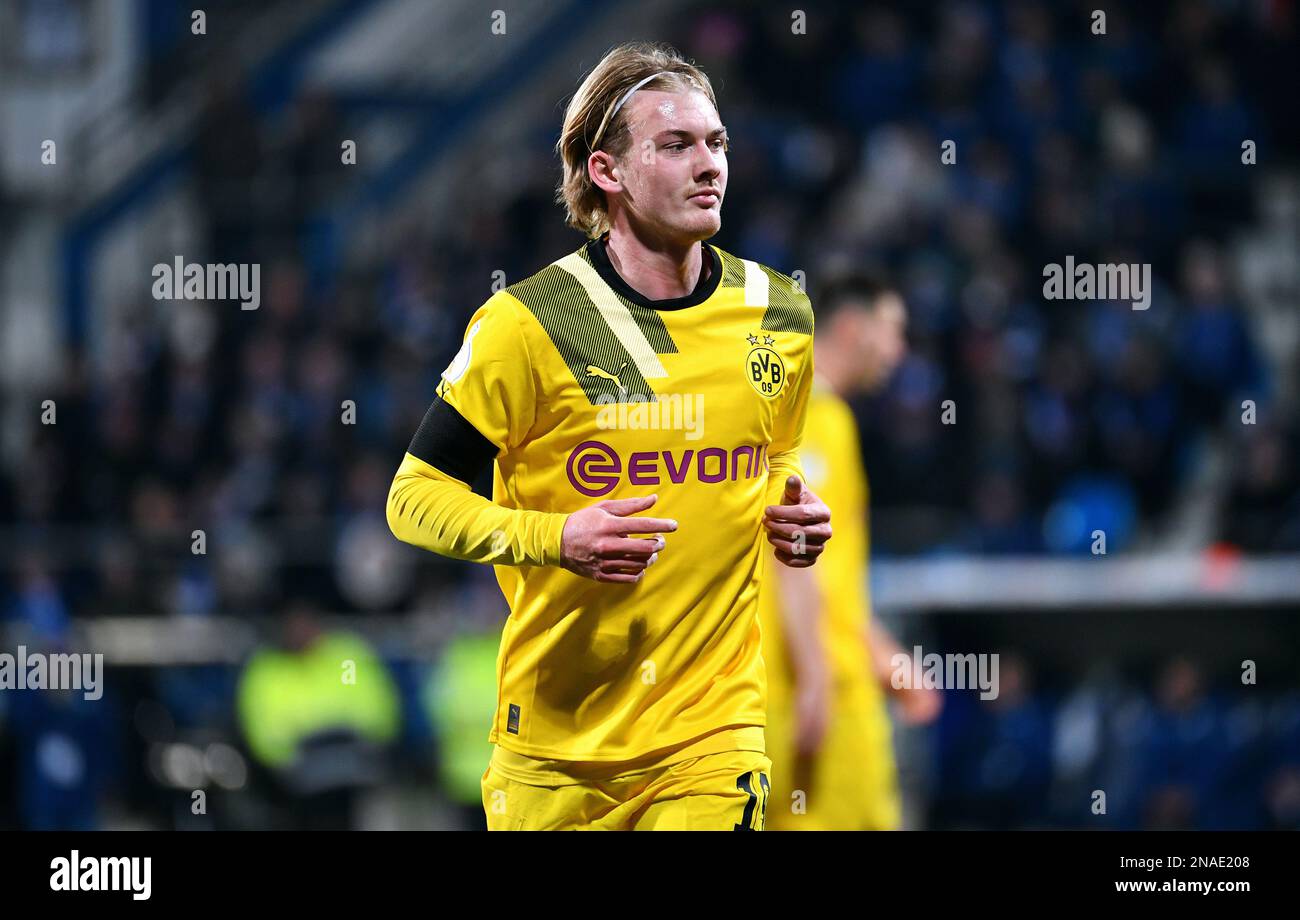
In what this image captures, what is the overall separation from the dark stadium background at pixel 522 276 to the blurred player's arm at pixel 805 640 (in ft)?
9.73

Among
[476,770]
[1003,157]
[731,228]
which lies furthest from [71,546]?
[1003,157]

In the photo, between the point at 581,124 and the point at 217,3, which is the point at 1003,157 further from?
the point at 581,124

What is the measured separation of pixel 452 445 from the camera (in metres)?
3.77

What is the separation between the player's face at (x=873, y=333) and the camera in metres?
6.22

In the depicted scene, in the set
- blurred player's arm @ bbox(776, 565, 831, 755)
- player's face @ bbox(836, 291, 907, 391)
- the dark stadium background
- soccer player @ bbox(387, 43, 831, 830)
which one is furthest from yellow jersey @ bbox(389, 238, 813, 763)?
the dark stadium background

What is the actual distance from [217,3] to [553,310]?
12.1 m

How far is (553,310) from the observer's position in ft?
12.6

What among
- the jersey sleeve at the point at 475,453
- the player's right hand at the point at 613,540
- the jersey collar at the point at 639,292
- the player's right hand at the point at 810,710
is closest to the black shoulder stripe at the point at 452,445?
the jersey sleeve at the point at 475,453

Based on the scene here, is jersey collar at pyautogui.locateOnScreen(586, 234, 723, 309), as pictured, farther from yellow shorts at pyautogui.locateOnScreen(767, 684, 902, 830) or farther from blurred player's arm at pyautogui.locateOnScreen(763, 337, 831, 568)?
yellow shorts at pyautogui.locateOnScreen(767, 684, 902, 830)

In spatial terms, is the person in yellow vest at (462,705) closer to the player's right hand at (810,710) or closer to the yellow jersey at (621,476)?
the player's right hand at (810,710)

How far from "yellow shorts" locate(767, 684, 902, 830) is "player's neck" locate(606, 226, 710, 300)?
2350 millimetres

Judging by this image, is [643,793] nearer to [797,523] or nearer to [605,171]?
[797,523]

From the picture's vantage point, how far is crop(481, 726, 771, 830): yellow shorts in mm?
3787

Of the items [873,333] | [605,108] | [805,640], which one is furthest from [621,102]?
[873,333]
